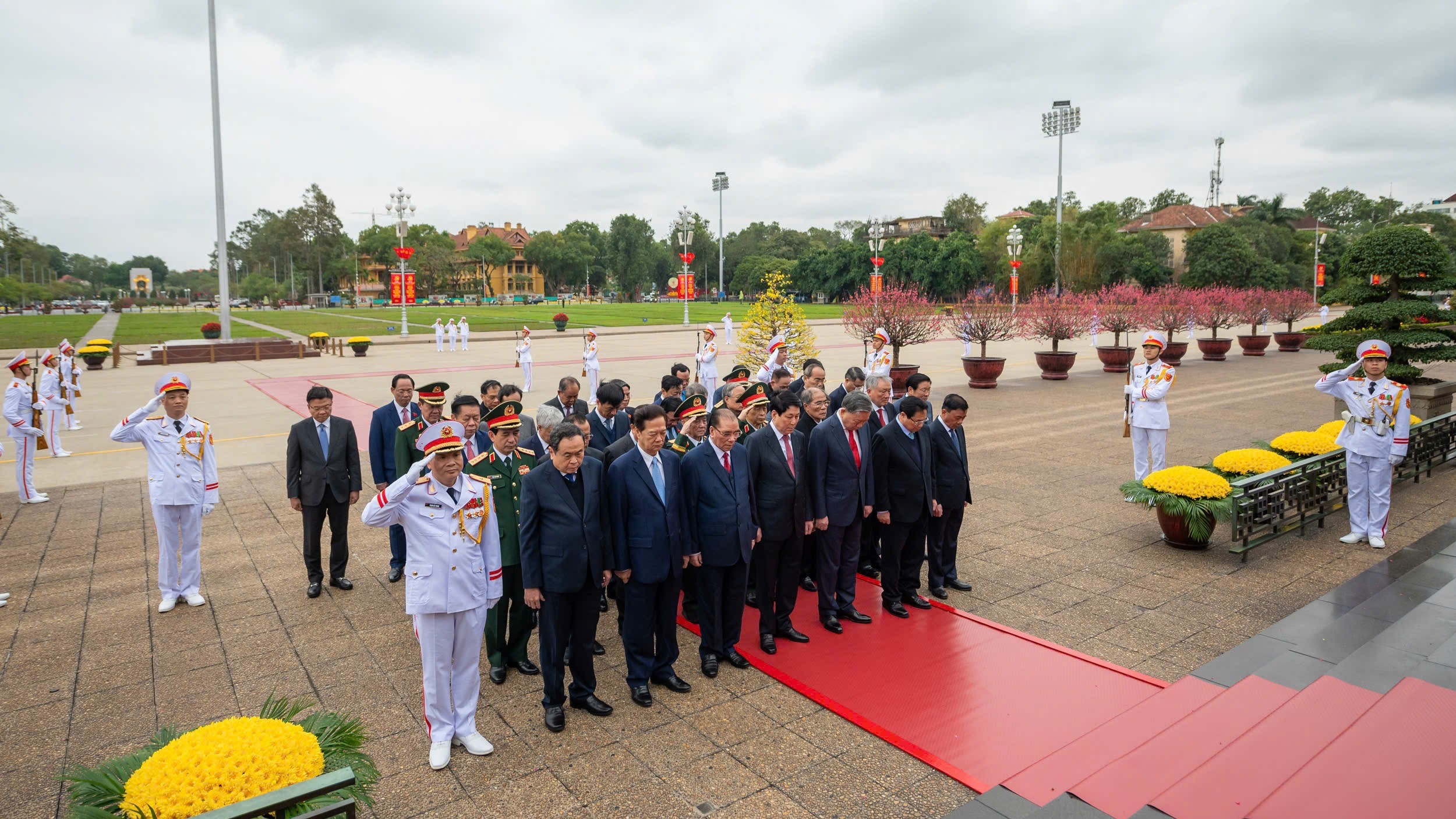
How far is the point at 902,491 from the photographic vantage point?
633 cm

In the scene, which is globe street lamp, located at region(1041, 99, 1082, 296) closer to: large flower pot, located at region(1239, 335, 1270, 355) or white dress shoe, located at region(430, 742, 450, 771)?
large flower pot, located at region(1239, 335, 1270, 355)

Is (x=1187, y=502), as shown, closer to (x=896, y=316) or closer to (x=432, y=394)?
(x=432, y=394)

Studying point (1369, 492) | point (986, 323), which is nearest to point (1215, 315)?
point (986, 323)

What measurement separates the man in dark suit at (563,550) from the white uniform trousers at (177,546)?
3.70 m

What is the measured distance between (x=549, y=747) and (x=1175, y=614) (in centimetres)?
485

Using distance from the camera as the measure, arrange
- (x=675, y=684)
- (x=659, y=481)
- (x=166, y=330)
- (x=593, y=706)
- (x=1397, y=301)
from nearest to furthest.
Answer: (x=593, y=706) → (x=659, y=481) → (x=675, y=684) → (x=1397, y=301) → (x=166, y=330)

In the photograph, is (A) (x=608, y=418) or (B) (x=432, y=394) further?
(A) (x=608, y=418)

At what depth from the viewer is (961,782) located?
412 centimetres

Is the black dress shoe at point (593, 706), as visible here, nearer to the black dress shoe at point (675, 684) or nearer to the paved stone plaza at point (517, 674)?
the paved stone plaza at point (517, 674)

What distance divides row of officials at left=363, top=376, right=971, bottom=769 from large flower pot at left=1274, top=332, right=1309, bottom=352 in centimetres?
3181

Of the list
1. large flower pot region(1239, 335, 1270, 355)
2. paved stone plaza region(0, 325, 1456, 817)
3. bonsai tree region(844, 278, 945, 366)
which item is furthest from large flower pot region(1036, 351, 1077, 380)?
large flower pot region(1239, 335, 1270, 355)

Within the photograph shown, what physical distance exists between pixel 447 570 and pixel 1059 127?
5865 centimetres

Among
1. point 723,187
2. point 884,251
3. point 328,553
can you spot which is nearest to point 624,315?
point 723,187

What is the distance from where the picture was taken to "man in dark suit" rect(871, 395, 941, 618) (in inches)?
248
